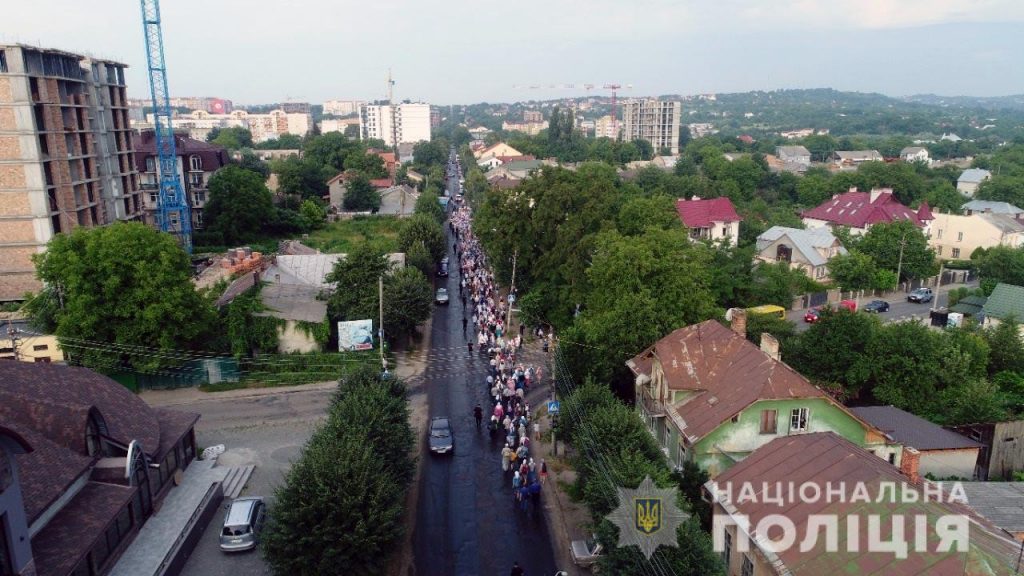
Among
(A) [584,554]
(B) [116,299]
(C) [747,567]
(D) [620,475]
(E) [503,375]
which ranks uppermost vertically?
(B) [116,299]

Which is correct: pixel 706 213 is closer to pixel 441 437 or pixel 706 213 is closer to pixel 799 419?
pixel 799 419

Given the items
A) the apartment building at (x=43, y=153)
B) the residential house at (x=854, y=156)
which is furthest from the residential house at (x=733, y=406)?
the residential house at (x=854, y=156)

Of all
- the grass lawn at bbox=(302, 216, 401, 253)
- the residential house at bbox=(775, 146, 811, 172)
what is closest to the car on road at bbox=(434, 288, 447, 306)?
the grass lawn at bbox=(302, 216, 401, 253)

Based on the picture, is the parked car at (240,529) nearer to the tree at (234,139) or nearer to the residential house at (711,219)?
the residential house at (711,219)

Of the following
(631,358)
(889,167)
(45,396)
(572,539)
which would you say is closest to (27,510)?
(45,396)

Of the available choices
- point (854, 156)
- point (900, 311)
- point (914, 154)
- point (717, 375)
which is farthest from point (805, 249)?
point (914, 154)

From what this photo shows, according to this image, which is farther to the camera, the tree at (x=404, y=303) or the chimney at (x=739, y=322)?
the tree at (x=404, y=303)
